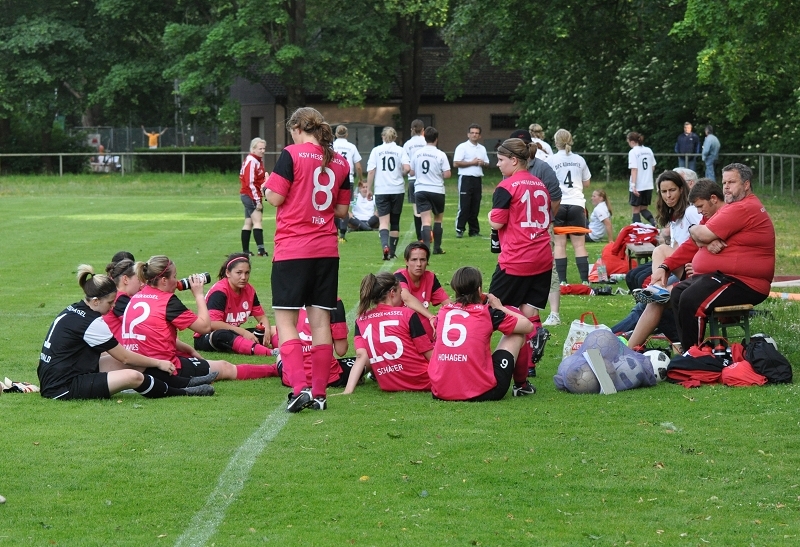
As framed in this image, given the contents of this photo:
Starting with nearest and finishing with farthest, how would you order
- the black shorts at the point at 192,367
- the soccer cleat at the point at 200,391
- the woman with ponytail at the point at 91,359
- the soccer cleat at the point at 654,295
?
the woman with ponytail at the point at 91,359
the soccer cleat at the point at 200,391
the black shorts at the point at 192,367
the soccer cleat at the point at 654,295

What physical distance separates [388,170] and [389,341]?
1021cm

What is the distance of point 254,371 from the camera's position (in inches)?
383

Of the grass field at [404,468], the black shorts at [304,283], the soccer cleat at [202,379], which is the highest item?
the black shorts at [304,283]

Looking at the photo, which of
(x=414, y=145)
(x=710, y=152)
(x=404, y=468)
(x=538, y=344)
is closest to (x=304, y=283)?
(x=404, y=468)

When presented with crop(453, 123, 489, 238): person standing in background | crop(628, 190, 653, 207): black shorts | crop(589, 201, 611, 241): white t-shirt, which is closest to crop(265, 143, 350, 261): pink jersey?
crop(589, 201, 611, 241): white t-shirt

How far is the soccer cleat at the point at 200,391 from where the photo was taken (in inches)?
351

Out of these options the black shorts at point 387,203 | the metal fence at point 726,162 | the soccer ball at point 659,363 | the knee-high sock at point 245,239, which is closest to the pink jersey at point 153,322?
the soccer ball at point 659,363

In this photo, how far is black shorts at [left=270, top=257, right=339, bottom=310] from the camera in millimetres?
8117

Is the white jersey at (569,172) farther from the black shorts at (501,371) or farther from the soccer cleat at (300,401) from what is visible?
Result: the soccer cleat at (300,401)

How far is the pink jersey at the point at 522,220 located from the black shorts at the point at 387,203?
9.39 metres

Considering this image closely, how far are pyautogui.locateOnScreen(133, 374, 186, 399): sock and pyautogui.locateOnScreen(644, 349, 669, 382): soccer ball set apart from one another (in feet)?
11.8

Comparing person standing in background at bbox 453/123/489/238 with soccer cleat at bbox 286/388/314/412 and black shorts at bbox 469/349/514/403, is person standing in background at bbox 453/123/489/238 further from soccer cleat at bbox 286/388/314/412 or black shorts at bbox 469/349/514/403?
soccer cleat at bbox 286/388/314/412

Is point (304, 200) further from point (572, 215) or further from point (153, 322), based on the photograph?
point (572, 215)

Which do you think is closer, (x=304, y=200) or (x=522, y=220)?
(x=304, y=200)
